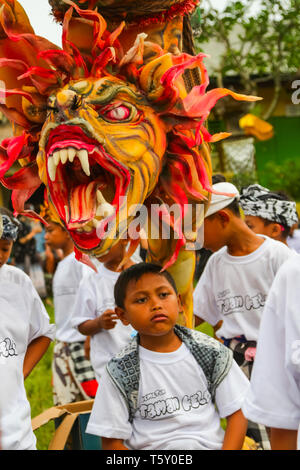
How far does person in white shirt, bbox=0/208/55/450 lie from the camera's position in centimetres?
226

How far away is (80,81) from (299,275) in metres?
1.06

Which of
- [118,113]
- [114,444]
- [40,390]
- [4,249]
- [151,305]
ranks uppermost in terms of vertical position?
[118,113]

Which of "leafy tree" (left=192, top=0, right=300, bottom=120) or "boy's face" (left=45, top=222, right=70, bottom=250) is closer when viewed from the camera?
"boy's face" (left=45, top=222, right=70, bottom=250)

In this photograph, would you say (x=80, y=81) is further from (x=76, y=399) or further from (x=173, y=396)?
(x=76, y=399)

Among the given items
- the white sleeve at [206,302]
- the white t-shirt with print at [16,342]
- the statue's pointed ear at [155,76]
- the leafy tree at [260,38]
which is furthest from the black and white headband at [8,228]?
the leafy tree at [260,38]

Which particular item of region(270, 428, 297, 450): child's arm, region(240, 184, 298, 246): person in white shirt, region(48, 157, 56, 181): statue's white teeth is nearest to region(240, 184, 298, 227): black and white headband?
region(240, 184, 298, 246): person in white shirt

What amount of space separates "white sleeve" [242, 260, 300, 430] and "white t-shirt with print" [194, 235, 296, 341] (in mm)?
1422

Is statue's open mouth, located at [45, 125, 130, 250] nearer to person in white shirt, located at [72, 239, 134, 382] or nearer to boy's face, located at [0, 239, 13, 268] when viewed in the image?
boy's face, located at [0, 239, 13, 268]

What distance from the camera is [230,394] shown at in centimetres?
226

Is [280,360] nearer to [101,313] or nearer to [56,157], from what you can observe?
[56,157]

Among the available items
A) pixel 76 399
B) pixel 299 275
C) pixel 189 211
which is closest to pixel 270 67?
pixel 76 399

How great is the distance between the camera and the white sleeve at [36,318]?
2.58m

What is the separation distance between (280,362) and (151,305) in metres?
0.85

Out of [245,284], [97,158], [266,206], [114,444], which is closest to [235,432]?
[114,444]
